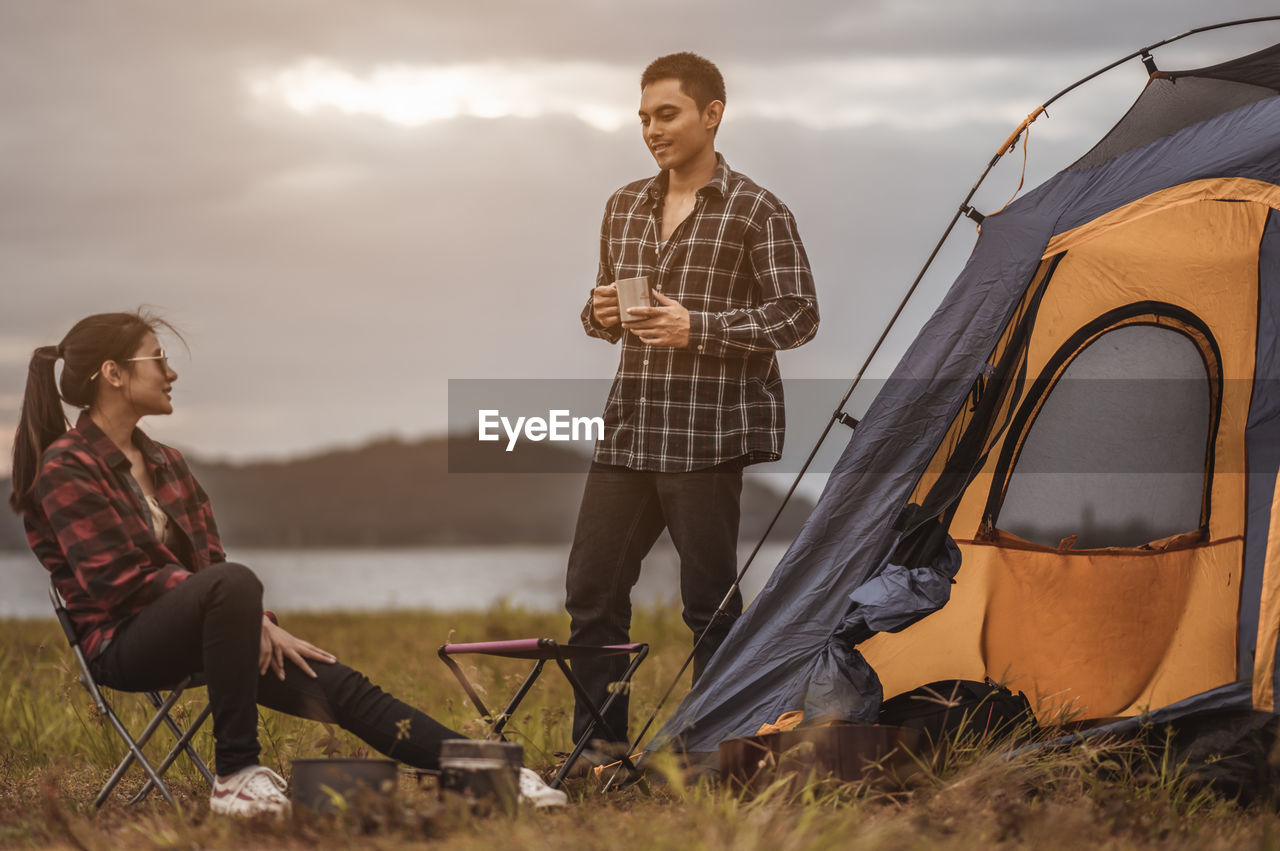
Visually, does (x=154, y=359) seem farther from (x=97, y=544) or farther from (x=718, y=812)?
(x=718, y=812)

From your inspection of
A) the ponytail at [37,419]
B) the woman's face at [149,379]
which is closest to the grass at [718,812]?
the ponytail at [37,419]

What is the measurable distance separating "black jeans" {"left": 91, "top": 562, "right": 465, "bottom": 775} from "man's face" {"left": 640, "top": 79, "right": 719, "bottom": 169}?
5.39ft

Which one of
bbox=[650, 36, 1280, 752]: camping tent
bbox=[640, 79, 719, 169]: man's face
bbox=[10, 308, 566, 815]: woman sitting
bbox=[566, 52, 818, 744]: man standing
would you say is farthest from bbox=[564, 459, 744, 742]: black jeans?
bbox=[640, 79, 719, 169]: man's face

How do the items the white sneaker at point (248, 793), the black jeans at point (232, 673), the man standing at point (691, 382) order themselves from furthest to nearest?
the man standing at point (691, 382)
the black jeans at point (232, 673)
the white sneaker at point (248, 793)

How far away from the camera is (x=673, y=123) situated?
138 inches

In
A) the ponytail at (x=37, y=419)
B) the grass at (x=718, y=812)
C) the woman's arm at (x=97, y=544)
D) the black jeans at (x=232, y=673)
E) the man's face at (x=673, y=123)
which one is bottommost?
the grass at (x=718, y=812)

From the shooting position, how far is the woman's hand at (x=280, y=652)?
297 cm

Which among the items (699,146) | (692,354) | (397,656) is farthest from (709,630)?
(397,656)

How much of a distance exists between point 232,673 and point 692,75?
6.58 ft

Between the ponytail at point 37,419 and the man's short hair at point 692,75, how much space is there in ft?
5.80

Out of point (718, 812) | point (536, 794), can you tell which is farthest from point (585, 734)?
point (718, 812)

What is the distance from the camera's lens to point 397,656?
7508 millimetres

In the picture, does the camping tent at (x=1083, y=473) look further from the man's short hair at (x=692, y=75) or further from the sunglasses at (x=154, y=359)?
the sunglasses at (x=154, y=359)

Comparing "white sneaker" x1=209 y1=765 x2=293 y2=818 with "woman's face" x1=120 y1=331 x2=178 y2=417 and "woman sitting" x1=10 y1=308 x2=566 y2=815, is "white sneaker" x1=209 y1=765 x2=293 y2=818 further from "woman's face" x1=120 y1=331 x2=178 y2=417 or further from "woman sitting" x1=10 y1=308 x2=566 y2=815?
"woman's face" x1=120 y1=331 x2=178 y2=417
